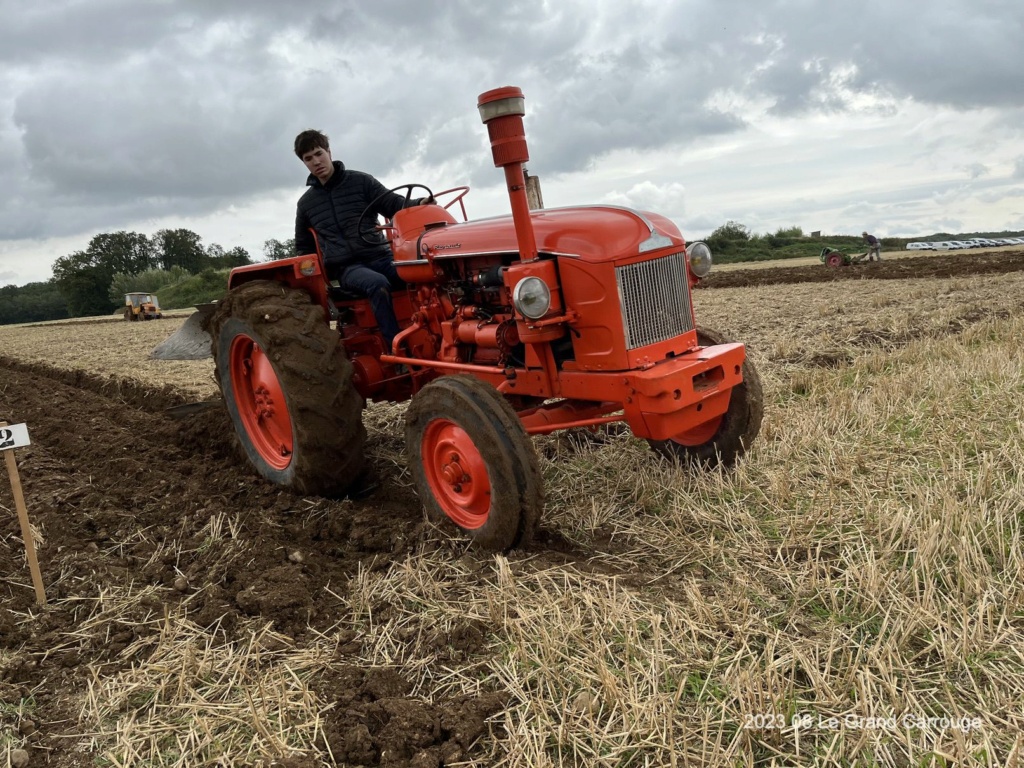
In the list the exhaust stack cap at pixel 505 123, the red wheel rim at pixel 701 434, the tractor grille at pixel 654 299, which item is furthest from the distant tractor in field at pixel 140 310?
the tractor grille at pixel 654 299

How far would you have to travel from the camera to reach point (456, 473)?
340 cm

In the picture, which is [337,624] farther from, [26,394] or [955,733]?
[26,394]

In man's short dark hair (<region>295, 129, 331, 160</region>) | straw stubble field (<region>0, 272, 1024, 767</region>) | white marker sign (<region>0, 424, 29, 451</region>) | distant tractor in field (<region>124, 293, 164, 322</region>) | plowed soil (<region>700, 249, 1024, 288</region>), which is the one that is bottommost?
straw stubble field (<region>0, 272, 1024, 767</region>)

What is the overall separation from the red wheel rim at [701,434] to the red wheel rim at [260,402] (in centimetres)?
217

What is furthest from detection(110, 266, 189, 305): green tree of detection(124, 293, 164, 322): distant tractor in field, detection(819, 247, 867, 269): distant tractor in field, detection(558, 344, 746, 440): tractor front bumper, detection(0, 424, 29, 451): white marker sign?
detection(558, 344, 746, 440): tractor front bumper

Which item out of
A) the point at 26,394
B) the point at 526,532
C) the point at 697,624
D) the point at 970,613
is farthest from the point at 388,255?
the point at 26,394

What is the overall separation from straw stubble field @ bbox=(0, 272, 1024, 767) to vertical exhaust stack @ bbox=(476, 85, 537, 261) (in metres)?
1.45

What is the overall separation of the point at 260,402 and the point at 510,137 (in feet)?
7.59

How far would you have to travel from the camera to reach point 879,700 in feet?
6.77

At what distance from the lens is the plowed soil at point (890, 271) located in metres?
15.7

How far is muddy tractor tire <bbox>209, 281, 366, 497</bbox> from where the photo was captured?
3.96 meters

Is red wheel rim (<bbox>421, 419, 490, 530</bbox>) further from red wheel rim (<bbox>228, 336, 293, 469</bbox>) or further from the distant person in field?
the distant person in field

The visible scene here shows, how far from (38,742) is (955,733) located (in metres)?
2.56

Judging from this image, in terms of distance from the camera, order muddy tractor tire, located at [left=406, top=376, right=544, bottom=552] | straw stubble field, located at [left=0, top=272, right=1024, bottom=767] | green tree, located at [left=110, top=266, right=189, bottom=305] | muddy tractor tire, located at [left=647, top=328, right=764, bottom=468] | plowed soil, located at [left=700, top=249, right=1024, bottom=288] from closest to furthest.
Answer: straw stubble field, located at [left=0, top=272, right=1024, bottom=767] → muddy tractor tire, located at [left=406, top=376, right=544, bottom=552] → muddy tractor tire, located at [left=647, top=328, right=764, bottom=468] → plowed soil, located at [left=700, top=249, right=1024, bottom=288] → green tree, located at [left=110, top=266, right=189, bottom=305]
